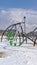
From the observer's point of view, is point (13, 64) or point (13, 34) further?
point (13, 34)

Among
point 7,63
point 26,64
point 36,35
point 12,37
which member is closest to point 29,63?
point 26,64

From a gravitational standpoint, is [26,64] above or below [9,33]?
below

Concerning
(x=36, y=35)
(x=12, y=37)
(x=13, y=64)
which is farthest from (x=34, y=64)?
(x=12, y=37)

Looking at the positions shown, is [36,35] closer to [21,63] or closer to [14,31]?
[14,31]

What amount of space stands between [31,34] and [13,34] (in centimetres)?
254

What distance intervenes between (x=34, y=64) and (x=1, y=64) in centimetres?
90

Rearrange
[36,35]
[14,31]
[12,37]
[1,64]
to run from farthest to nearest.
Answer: [14,31], [12,37], [36,35], [1,64]

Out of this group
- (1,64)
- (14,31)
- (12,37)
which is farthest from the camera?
(14,31)

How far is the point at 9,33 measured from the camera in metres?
18.8

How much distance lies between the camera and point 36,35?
52.9ft

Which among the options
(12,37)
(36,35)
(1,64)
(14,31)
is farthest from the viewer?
(14,31)

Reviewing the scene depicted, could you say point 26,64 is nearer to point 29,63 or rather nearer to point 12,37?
point 29,63

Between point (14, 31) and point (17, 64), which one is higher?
point (14, 31)

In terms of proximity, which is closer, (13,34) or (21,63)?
(21,63)
